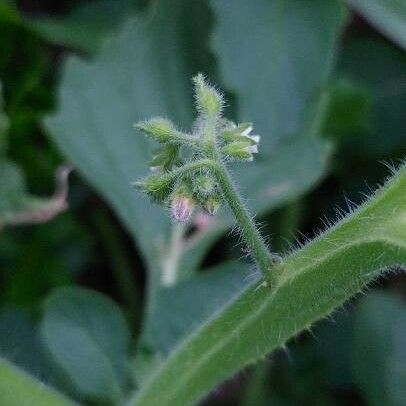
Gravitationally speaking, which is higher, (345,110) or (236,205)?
(236,205)

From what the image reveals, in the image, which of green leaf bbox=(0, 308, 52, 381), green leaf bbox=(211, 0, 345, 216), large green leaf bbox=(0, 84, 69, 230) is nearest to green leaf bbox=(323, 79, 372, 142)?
green leaf bbox=(211, 0, 345, 216)

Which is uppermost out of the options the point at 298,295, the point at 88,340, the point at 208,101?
the point at 208,101

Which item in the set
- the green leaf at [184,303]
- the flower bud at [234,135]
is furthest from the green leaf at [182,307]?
the flower bud at [234,135]

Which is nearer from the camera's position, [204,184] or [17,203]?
[204,184]

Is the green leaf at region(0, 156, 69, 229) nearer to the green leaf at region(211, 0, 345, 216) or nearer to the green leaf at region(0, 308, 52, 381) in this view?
the green leaf at region(0, 308, 52, 381)

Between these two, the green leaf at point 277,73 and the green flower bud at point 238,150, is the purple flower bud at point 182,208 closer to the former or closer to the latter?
the green flower bud at point 238,150

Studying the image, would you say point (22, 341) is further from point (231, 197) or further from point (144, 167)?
point (231, 197)

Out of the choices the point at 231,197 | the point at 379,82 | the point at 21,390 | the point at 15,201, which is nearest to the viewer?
the point at 231,197

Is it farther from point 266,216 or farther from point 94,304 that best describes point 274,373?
point 94,304

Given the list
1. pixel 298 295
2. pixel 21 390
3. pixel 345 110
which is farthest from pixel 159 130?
pixel 345 110
